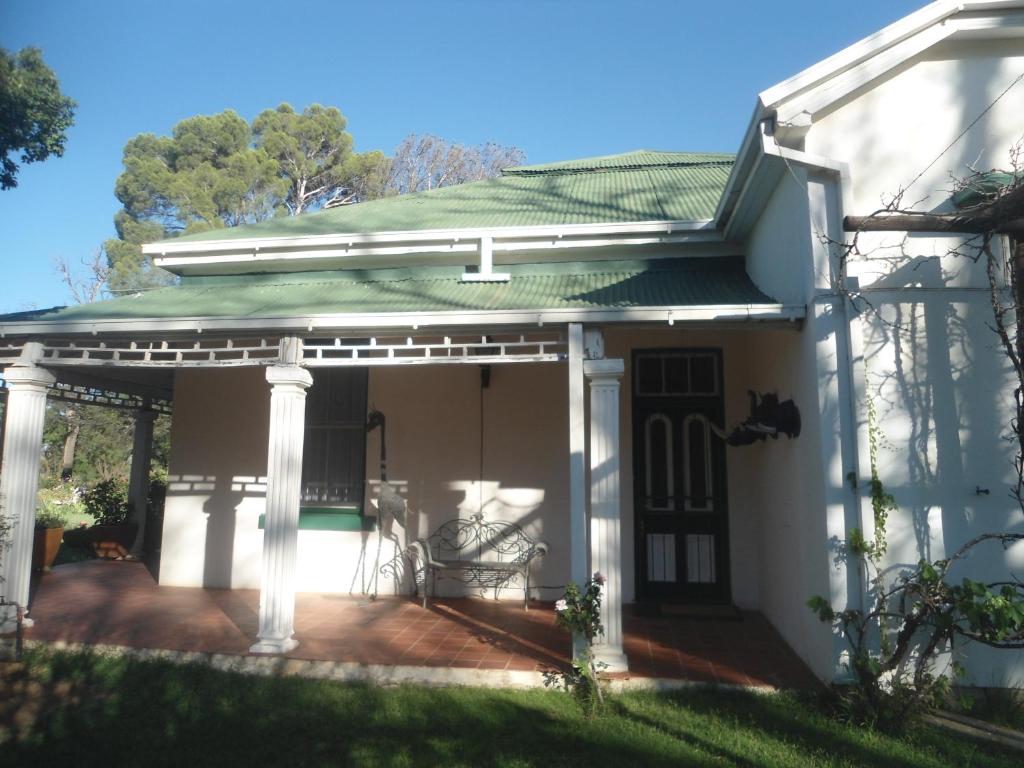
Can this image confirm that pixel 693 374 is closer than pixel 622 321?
No

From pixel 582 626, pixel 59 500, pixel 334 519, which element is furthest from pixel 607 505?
pixel 59 500

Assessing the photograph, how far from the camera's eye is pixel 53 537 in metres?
9.05

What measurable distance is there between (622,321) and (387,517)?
3.86m

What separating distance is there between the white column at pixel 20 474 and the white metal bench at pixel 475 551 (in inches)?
140

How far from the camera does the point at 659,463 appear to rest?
7.48 metres

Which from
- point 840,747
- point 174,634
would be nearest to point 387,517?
point 174,634

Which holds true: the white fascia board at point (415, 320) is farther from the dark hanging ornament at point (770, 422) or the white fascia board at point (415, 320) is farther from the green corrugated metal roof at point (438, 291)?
the dark hanging ornament at point (770, 422)

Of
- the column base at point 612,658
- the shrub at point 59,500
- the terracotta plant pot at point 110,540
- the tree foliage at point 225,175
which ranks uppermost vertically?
the tree foliage at point 225,175

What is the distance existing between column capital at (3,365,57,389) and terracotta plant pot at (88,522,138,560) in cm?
464

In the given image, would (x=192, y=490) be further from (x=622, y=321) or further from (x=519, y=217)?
(x=622, y=321)

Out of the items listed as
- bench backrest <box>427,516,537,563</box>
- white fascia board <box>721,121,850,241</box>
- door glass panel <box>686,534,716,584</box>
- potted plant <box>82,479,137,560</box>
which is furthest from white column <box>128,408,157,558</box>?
white fascia board <box>721,121,850,241</box>

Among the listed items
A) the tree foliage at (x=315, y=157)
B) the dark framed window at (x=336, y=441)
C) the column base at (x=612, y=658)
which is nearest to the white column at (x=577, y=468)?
the column base at (x=612, y=658)

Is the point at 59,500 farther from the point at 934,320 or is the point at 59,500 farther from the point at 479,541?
the point at 934,320

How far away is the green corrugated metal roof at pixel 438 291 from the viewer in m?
6.23
